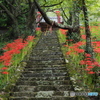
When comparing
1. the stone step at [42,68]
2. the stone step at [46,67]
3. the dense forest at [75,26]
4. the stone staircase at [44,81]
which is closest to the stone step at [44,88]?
the stone staircase at [44,81]

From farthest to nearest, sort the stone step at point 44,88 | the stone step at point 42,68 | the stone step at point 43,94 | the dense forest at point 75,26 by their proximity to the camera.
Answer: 1. the stone step at point 42,68
2. the dense forest at point 75,26
3. the stone step at point 44,88
4. the stone step at point 43,94

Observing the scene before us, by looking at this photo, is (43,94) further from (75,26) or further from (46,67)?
(75,26)

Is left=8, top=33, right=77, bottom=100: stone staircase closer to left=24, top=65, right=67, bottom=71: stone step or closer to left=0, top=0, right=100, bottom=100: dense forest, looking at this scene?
left=24, top=65, right=67, bottom=71: stone step

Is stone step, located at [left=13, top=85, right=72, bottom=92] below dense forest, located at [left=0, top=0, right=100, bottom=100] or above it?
below

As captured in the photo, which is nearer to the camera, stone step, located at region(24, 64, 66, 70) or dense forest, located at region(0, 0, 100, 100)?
dense forest, located at region(0, 0, 100, 100)

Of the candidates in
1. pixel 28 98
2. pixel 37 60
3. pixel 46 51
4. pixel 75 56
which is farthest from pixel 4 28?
pixel 28 98

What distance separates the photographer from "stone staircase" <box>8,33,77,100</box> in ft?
16.5

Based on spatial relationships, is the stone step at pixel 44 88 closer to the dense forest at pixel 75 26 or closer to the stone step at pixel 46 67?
the dense forest at pixel 75 26

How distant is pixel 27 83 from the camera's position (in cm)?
592

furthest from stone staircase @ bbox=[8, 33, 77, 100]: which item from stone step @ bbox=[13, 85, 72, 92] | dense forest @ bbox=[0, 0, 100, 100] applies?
dense forest @ bbox=[0, 0, 100, 100]

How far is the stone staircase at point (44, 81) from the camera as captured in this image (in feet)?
16.5

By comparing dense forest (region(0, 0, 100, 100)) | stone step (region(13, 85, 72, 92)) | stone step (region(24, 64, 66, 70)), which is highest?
dense forest (region(0, 0, 100, 100))

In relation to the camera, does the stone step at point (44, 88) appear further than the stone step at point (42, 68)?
No

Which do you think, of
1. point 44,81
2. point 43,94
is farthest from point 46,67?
point 43,94
